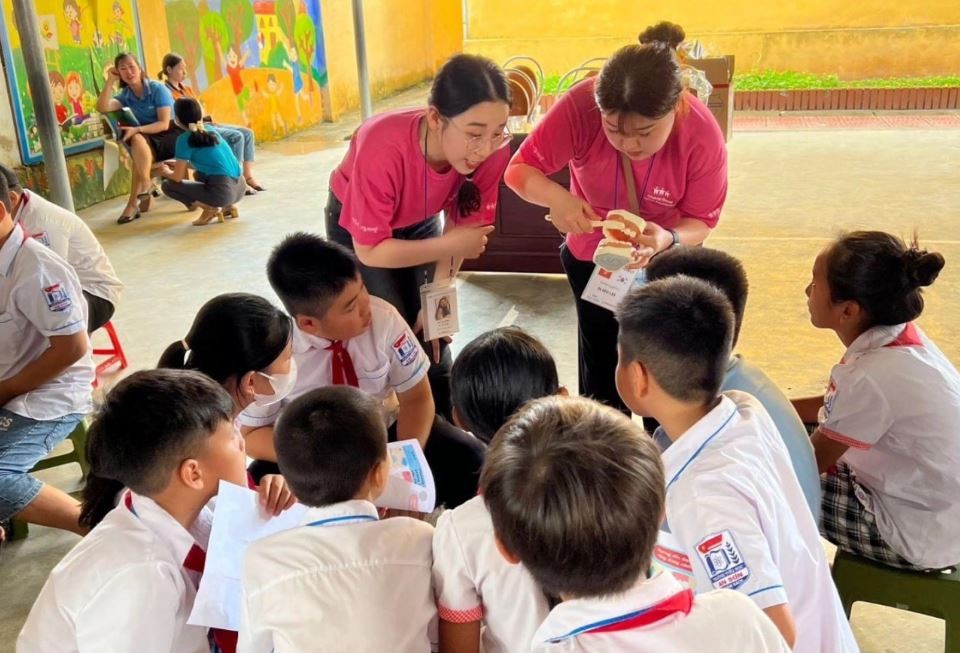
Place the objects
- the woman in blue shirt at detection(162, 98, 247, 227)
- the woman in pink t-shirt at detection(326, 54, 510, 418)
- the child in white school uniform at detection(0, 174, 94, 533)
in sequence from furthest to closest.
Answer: the woman in blue shirt at detection(162, 98, 247, 227) → the child in white school uniform at detection(0, 174, 94, 533) → the woman in pink t-shirt at detection(326, 54, 510, 418)

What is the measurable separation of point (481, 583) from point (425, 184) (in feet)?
4.40

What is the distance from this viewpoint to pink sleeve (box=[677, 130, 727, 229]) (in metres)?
2.36

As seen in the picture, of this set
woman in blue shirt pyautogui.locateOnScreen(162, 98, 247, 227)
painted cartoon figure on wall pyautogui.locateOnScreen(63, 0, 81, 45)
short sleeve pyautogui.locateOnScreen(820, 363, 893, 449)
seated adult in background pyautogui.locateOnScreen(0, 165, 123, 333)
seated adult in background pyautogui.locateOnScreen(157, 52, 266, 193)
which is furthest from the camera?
seated adult in background pyautogui.locateOnScreen(157, 52, 266, 193)

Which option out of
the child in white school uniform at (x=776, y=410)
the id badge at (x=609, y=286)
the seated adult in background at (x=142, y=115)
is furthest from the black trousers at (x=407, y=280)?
the seated adult in background at (x=142, y=115)

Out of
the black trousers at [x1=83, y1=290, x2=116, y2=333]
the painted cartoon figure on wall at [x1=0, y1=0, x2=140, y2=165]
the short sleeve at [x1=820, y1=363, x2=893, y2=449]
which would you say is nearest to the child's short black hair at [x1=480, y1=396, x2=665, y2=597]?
the short sleeve at [x1=820, y1=363, x2=893, y2=449]

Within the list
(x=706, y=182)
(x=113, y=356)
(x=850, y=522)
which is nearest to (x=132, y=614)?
(x=850, y=522)

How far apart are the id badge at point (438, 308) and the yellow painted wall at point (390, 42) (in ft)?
32.4

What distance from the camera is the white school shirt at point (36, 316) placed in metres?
2.38

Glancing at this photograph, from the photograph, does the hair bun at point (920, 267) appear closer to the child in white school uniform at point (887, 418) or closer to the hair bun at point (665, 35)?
the child in white school uniform at point (887, 418)

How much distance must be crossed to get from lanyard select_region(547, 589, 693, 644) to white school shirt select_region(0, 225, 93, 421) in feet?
6.39

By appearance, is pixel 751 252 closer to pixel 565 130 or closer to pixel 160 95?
pixel 565 130

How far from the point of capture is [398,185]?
232 centimetres

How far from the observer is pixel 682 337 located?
146 centimetres

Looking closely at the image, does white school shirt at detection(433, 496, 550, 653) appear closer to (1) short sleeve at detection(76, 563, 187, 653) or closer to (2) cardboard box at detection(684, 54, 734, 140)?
(1) short sleeve at detection(76, 563, 187, 653)
